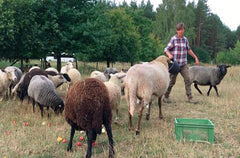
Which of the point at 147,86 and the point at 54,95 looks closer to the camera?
the point at 147,86

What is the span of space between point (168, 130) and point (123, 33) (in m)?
20.0

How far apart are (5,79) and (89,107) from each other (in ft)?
18.7

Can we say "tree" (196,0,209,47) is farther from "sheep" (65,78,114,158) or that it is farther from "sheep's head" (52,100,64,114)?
"sheep" (65,78,114,158)

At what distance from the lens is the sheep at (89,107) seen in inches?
139

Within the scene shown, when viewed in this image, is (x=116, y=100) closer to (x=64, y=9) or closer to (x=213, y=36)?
(x=64, y=9)

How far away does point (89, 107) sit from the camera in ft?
11.5

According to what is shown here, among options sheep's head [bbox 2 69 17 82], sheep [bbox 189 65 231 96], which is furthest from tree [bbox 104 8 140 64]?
sheep's head [bbox 2 69 17 82]

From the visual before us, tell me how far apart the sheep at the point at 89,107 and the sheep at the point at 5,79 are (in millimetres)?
5076

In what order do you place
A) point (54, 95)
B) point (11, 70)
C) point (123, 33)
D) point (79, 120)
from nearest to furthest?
point (79, 120), point (54, 95), point (11, 70), point (123, 33)

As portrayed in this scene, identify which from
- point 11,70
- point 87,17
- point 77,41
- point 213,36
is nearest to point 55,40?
point 77,41

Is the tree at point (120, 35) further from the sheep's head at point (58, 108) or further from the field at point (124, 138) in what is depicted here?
the sheep's head at point (58, 108)

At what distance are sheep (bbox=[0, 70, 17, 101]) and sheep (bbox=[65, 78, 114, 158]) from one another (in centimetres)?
508

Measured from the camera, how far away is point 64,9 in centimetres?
1356

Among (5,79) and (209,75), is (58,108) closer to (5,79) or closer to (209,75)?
(5,79)
